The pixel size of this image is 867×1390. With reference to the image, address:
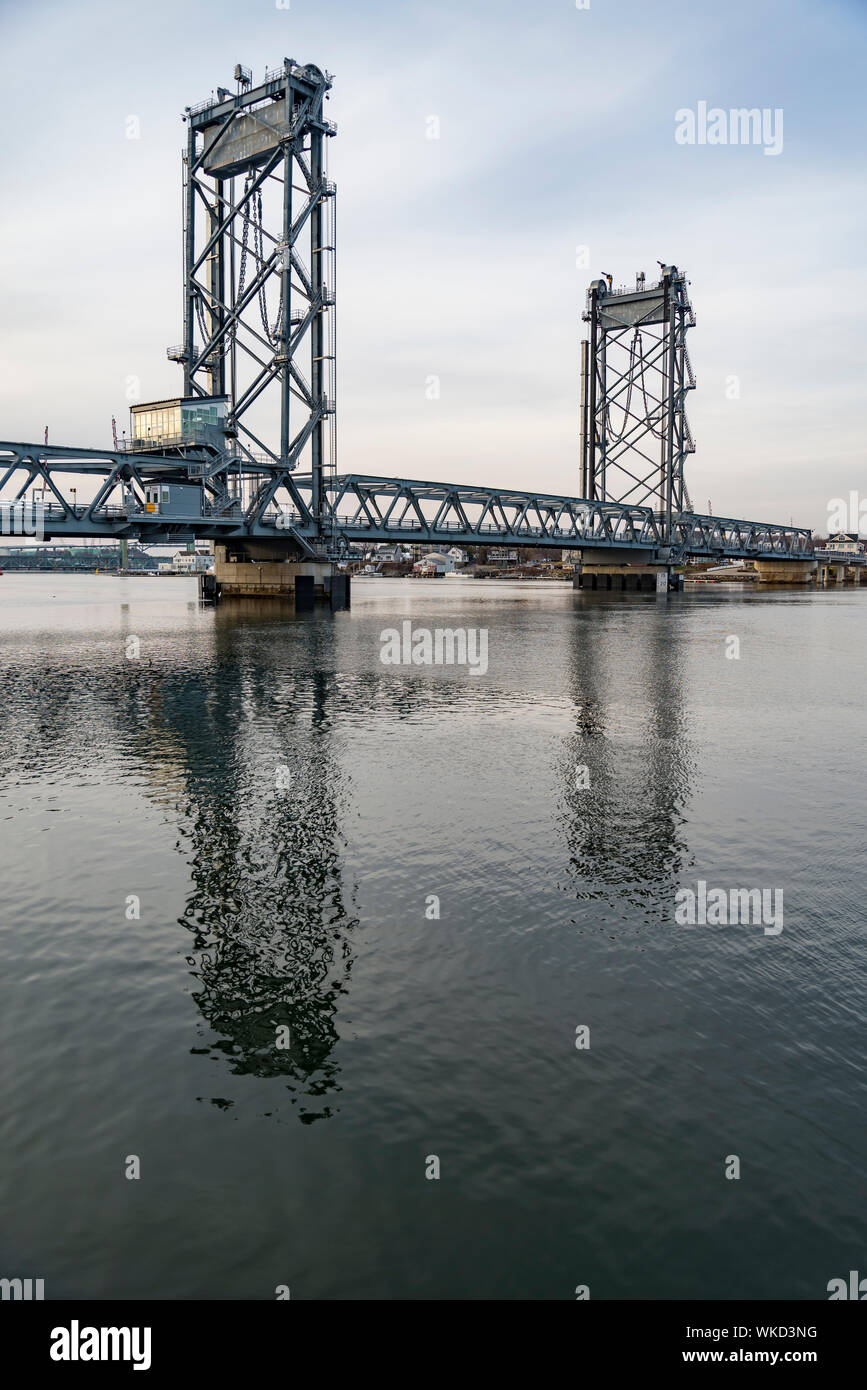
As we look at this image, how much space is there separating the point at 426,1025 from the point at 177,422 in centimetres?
6052

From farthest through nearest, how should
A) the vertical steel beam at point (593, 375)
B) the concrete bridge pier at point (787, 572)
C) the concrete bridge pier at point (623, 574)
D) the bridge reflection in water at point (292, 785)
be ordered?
the concrete bridge pier at point (787, 572), the concrete bridge pier at point (623, 574), the vertical steel beam at point (593, 375), the bridge reflection in water at point (292, 785)

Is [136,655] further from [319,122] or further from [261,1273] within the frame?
[319,122]

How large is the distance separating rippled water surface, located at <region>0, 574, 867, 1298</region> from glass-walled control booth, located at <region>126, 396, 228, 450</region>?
152 feet

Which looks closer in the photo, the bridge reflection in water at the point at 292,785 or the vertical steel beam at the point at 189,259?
the bridge reflection in water at the point at 292,785

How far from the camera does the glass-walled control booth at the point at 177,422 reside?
207ft

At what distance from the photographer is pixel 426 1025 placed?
8906 millimetres

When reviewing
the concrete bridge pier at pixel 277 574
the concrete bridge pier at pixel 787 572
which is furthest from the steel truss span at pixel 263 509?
the concrete bridge pier at pixel 787 572

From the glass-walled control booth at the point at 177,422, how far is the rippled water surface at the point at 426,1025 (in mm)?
46276

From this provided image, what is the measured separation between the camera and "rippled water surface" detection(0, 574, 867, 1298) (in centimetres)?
629

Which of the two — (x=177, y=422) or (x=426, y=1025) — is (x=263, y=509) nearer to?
(x=177, y=422)

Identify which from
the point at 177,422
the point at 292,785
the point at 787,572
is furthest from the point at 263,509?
the point at 787,572

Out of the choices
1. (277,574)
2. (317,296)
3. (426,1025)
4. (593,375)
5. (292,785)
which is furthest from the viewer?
(593,375)

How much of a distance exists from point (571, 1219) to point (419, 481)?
262ft

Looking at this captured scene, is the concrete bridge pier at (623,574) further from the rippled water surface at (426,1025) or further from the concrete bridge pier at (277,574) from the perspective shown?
the rippled water surface at (426,1025)
